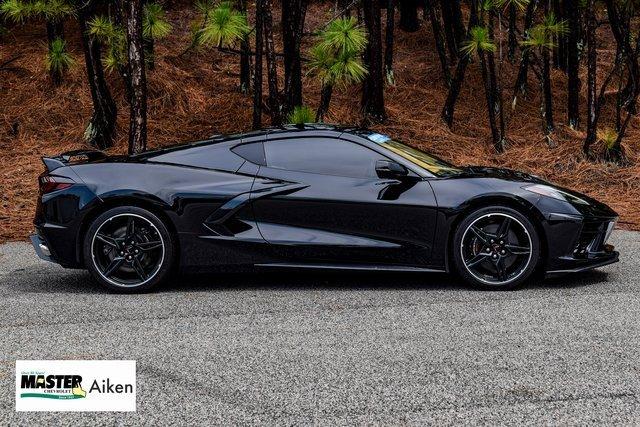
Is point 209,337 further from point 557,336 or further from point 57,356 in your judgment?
point 557,336

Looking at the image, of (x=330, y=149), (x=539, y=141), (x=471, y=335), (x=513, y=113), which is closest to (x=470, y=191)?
(x=330, y=149)

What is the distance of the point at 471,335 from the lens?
4.70 m

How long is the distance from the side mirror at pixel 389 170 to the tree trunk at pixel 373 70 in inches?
228

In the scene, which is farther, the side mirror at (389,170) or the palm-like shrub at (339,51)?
the palm-like shrub at (339,51)

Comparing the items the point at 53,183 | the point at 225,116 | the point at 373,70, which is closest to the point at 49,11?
the point at 225,116

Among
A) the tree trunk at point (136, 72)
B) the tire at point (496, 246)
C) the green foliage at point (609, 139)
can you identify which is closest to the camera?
the tire at point (496, 246)

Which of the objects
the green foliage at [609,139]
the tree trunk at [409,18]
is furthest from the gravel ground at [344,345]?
the tree trunk at [409,18]

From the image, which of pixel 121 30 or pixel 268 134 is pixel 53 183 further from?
pixel 121 30

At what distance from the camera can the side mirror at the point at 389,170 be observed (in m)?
5.98

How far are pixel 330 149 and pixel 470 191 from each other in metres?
1.12

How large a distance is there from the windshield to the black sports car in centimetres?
7

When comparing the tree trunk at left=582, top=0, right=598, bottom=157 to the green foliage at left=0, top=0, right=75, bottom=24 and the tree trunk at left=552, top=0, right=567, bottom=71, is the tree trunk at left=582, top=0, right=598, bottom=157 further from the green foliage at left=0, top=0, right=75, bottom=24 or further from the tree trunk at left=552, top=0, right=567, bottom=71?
the green foliage at left=0, top=0, right=75, bottom=24

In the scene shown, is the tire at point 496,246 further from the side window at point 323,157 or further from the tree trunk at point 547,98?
the tree trunk at point 547,98

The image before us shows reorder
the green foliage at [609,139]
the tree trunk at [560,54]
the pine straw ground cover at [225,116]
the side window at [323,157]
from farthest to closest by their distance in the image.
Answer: the tree trunk at [560,54] → the green foliage at [609,139] → the pine straw ground cover at [225,116] → the side window at [323,157]
